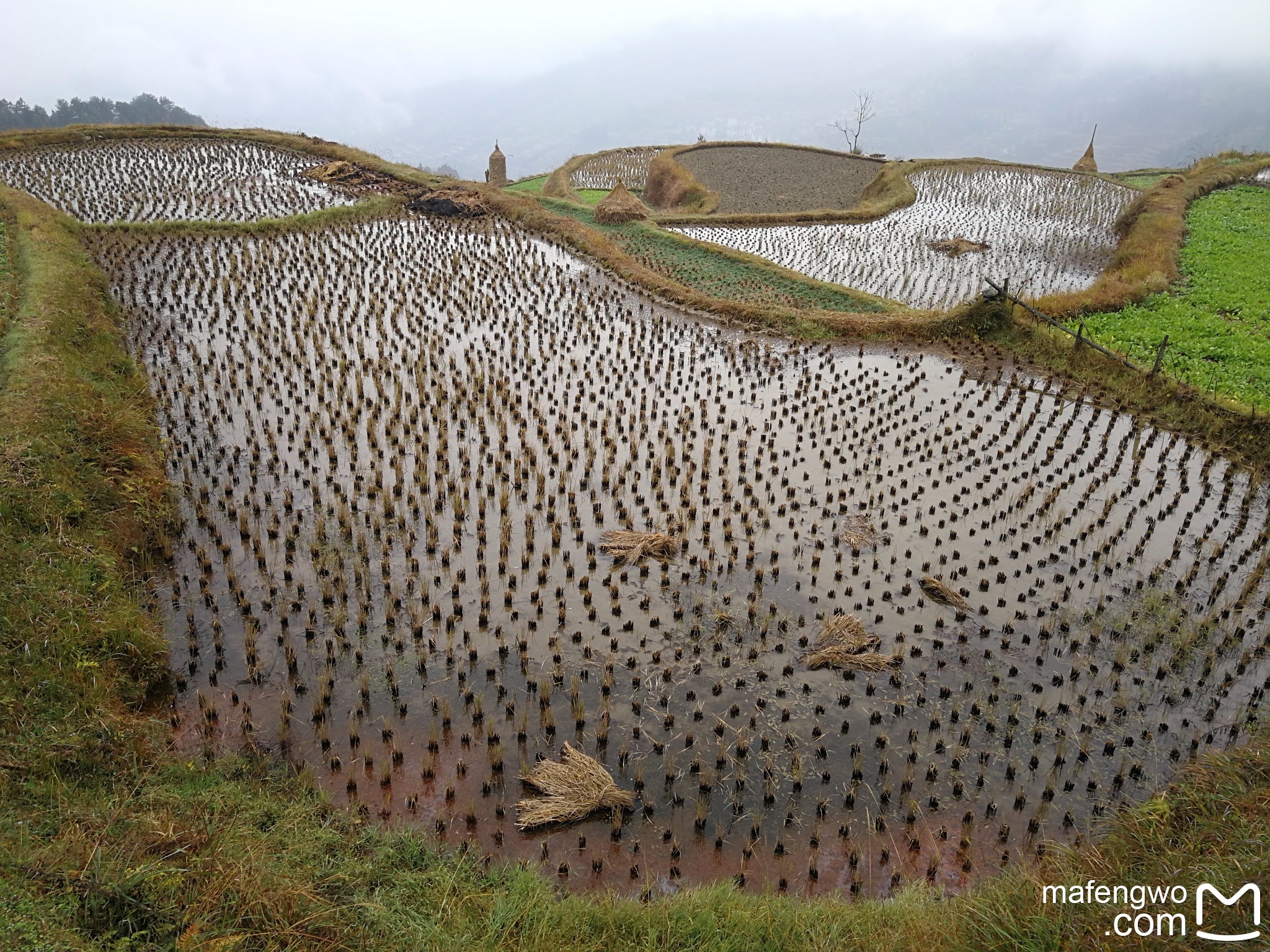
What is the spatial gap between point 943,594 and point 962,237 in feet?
59.0

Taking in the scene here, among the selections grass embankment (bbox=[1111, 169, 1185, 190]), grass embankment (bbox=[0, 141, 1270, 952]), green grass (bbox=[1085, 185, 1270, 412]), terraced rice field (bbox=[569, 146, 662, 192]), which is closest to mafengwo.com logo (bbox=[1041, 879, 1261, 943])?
grass embankment (bbox=[0, 141, 1270, 952])

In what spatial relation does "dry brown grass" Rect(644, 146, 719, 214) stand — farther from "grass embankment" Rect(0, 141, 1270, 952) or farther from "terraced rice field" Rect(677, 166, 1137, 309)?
"grass embankment" Rect(0, 141, 1270, 952)

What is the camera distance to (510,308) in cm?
1391

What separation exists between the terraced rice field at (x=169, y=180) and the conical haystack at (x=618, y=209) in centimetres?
699

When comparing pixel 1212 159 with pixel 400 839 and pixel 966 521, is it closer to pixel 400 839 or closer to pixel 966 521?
pixel 966 521

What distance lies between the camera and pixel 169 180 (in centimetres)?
2088

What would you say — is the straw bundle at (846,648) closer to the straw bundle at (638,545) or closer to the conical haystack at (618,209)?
the straw bundle at (638,545)

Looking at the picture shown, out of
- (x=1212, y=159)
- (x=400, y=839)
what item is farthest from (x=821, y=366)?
(x=1212, y=159)

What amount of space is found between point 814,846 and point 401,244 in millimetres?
16150

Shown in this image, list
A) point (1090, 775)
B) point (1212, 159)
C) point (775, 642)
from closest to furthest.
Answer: point (1090, 775) → point (775, 642) → point (1212, 159)

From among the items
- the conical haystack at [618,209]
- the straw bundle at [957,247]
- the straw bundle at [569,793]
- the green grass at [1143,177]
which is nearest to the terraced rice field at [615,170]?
the conical haystack at [618,209]

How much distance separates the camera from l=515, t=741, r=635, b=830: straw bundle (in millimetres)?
4730

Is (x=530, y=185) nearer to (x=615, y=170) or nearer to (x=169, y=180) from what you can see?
(x=615, y=170)

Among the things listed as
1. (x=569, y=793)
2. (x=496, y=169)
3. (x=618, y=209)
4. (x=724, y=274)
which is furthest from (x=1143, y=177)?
(x=569, y=793)
